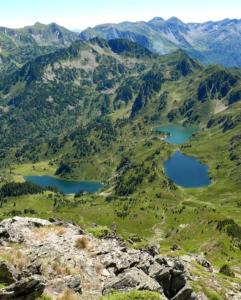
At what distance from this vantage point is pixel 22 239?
5609 cm

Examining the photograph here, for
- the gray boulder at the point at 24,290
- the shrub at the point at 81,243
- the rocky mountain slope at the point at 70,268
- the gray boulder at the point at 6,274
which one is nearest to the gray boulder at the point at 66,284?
the rocky mountain slope at the point at 70,268

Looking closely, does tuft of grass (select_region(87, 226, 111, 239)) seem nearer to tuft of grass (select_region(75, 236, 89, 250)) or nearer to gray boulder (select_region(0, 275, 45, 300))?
tuft of grass (select_region(75, 236, 89, 250))

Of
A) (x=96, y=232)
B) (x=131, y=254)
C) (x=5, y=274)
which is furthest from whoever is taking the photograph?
(x=96, y=232)

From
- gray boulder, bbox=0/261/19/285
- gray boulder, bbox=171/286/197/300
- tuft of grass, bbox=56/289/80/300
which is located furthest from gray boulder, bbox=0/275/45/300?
gray boulder, bbox=171/286/197/300

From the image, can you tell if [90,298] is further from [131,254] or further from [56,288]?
[131,254]

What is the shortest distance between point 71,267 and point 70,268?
1.15 ft

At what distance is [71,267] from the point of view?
47094 millimetres

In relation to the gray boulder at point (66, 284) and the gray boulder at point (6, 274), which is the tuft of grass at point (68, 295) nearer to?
the gray boulder at point (66, 284)

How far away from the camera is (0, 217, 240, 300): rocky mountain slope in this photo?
1613 inches

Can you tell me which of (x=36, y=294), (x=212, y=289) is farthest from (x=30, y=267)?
(x=212, y=289)

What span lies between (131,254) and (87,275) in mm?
14027

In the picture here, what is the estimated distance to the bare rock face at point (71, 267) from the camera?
1622 inches

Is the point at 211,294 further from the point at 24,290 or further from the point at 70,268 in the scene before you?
the point at 24,290

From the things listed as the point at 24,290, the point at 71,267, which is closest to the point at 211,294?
the point at 71,267
